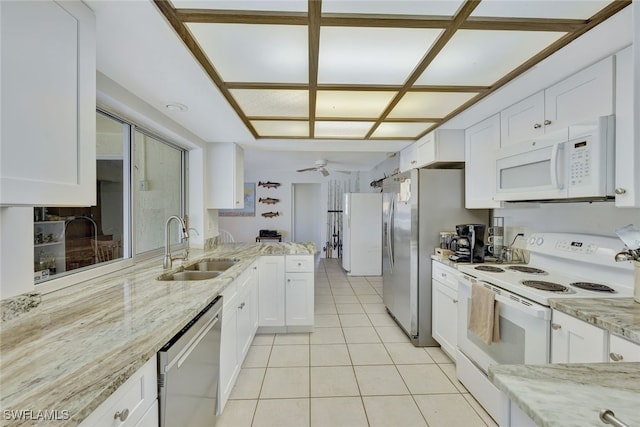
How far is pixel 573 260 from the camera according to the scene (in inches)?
66.6

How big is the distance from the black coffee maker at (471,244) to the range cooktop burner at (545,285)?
594 millimetres

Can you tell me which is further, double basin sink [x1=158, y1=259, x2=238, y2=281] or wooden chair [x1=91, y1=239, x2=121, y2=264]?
double basin sink [x1=158, y1=259, x2=238, y2=281]

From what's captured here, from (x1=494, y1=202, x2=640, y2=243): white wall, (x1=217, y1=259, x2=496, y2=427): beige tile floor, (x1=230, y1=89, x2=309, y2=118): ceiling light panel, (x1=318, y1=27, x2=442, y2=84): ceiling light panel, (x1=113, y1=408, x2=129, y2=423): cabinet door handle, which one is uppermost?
(x1=318, y1=27, x2=442, y2=84): ceiling light panel

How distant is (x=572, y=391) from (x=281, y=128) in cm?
265

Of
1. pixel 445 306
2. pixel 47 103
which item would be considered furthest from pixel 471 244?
pixel 47 103

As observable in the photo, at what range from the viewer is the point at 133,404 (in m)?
0.82

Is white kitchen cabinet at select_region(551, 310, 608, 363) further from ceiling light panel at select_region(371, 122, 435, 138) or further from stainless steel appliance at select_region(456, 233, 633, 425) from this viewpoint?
ceiling light panel at select_region(371, 122, 435, 138)

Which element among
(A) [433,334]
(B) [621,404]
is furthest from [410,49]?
(A) [433,334]

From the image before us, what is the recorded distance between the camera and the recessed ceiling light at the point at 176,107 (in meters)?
1.96

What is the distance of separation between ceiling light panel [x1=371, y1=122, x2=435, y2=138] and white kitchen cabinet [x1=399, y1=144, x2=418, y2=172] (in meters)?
0.26

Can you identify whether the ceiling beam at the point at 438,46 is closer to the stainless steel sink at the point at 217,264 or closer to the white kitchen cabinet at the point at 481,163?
the white kitchen cabinet at the point at 481,163

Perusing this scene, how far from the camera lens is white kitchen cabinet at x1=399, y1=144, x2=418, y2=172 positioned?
3.07m

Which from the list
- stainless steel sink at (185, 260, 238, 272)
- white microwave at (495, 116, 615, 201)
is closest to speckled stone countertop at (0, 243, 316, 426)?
stainless steel sink at (185, 260, 238, 272)

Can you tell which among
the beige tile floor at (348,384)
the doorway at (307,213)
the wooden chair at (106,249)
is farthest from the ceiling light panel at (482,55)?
the doorway at (307,213)
